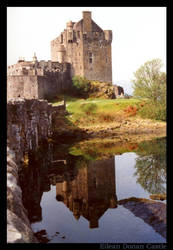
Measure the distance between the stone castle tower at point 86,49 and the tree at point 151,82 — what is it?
20.0 metres

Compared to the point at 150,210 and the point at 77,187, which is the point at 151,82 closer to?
the point at 77,187

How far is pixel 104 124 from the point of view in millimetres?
40719

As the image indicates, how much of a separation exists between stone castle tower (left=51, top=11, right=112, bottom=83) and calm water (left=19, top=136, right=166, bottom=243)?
138ft

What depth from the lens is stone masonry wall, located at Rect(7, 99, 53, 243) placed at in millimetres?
7215

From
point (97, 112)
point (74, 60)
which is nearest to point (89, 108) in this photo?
point (97, 112)

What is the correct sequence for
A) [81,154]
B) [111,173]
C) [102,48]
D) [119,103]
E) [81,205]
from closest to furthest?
[81,205] → [111,173] → [81,154] → [119,103] → [102,48]

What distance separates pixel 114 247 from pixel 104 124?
3416cm

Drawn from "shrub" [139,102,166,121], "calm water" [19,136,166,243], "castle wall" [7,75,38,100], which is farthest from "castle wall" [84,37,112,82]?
"calm water" [19,136,166,243]

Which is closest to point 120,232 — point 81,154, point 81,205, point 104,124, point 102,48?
point 81,205

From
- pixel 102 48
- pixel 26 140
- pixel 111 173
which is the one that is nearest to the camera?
pixel 111 173

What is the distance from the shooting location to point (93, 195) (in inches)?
555

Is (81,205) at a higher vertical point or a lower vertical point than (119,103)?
lower
